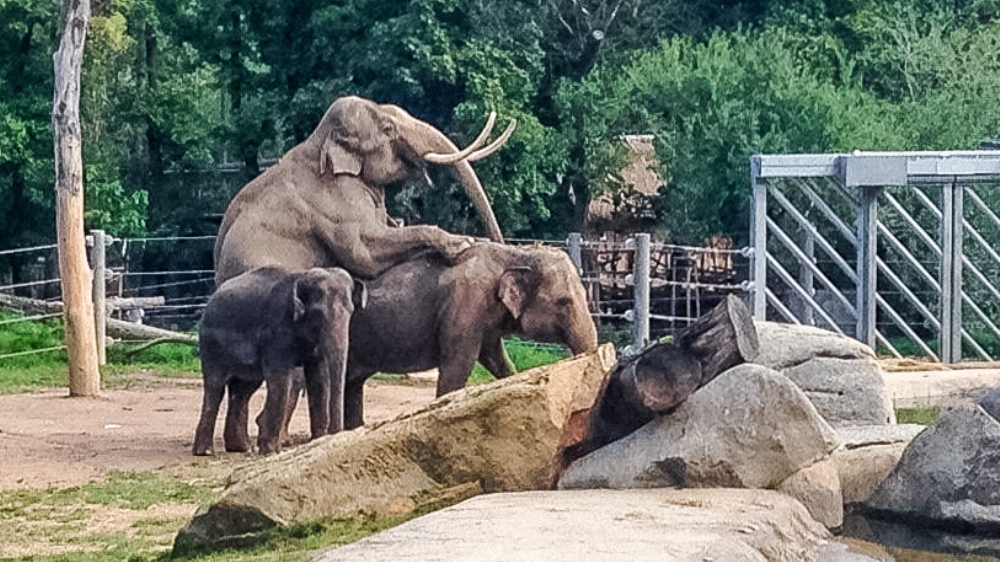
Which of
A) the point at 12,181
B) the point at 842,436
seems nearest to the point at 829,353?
the point at 842,436

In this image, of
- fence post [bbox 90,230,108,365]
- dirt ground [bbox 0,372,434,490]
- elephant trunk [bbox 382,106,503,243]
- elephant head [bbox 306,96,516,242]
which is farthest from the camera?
fence post [bbox 90,230,108,365]

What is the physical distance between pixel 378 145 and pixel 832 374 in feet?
12.0

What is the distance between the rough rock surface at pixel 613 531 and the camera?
5961 mm

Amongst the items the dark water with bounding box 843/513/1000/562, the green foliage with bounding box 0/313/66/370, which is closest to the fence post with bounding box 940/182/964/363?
the dark water with bounding box 843/513/1000/562

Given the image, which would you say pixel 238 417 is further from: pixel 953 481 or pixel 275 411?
pixel 953 481

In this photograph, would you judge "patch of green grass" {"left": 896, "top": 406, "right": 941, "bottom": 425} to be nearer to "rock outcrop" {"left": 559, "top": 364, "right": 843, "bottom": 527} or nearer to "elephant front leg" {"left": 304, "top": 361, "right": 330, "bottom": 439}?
"elephant front leg" {"left": 304, "top": 361, "right": 330, "bottom": 439}

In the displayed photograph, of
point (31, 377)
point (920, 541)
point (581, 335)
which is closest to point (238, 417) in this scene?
point (581, 335)

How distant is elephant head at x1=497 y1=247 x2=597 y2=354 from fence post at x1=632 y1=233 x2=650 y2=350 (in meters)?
5.33

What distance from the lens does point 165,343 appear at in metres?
18.4

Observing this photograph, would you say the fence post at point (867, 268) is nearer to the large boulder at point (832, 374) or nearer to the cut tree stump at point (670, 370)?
the large boulder at point (832, 374)

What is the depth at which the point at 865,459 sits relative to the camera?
8547 mm

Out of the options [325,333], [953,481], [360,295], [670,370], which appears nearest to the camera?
[670,370]

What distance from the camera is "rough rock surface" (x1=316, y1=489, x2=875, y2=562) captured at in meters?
5.96

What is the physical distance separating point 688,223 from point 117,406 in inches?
468
